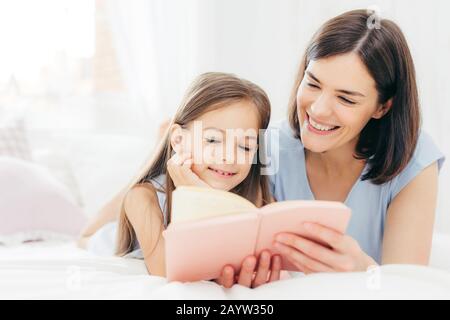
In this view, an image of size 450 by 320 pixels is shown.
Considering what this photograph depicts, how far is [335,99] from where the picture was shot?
1.41 metres

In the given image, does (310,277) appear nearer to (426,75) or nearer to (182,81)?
(426,75)

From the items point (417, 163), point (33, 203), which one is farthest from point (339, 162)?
point (33, 203)

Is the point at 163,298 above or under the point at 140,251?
above

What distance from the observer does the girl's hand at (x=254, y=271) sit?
112 centimetres

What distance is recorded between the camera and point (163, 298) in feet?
3.38

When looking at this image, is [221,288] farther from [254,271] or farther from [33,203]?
[33,203]

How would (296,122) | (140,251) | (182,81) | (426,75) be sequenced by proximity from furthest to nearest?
1. (182,81)
2. (426,75)
3. (296,122)
4. (140,251)

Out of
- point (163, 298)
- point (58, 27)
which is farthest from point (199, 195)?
point (58, 27)

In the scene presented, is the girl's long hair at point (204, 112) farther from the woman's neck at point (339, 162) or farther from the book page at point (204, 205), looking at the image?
the book page at point (204, 205)

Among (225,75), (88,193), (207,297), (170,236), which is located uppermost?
(225,75)

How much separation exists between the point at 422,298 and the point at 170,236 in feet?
1.43

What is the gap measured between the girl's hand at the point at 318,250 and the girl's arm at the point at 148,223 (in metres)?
0.34

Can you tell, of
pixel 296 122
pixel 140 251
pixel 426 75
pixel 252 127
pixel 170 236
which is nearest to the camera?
pixel 170 236

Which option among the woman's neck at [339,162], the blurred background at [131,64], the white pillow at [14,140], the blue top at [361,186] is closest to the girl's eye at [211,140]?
the blue top at [361,186]
